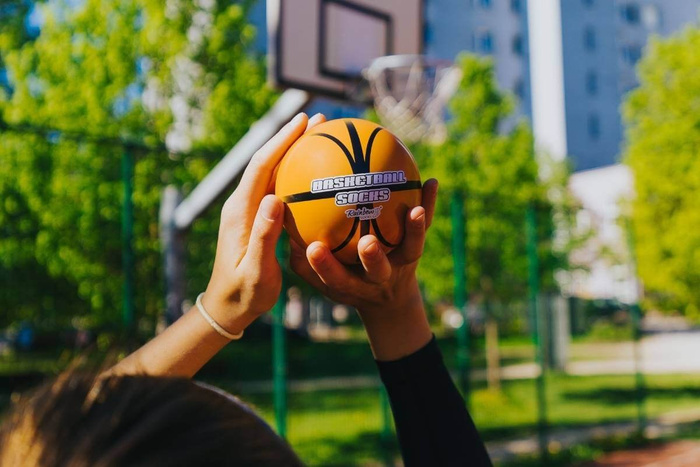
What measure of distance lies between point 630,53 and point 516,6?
7.67 metres

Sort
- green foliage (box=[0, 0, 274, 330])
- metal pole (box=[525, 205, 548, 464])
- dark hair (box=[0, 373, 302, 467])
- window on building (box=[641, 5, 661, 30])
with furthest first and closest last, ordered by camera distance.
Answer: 1. window on building (box=[641, 5, 661, 30])
2. metal pole (box=[525, 205, 548, 464])
3. green foliage (box=[0, 0, 274, 330])
4. dark hair (box=[0, 373, 302, 467])

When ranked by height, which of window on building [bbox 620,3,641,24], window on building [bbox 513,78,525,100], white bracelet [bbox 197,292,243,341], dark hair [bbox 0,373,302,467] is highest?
window on building [bbox 620,3,641,24]

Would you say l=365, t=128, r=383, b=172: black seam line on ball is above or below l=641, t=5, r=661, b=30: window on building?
below

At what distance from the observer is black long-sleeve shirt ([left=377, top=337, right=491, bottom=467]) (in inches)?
52.0

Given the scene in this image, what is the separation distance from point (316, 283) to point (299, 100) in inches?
161

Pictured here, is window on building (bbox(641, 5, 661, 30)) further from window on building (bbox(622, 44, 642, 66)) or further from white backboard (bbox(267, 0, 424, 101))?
white backboard (bbox(267, 0, 424, 101))

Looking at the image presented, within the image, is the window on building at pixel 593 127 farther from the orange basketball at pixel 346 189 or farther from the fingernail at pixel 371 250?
the fingernail at pixel 371 250

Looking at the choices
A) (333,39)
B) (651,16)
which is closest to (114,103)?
(333,39)

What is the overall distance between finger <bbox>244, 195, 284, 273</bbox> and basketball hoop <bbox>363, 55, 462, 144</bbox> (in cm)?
503

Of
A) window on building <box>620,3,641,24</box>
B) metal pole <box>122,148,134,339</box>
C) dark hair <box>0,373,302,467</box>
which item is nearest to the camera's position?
dark hair <box>0,373,302,467</box>

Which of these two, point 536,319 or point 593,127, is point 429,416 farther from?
point 593,127

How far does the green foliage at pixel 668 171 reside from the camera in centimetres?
1223

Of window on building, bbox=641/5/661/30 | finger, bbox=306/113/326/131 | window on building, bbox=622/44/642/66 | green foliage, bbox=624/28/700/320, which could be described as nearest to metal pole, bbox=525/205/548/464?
green foliage, bbox=624/28/700/320

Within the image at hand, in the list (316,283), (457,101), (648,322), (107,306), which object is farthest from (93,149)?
(648,322)
